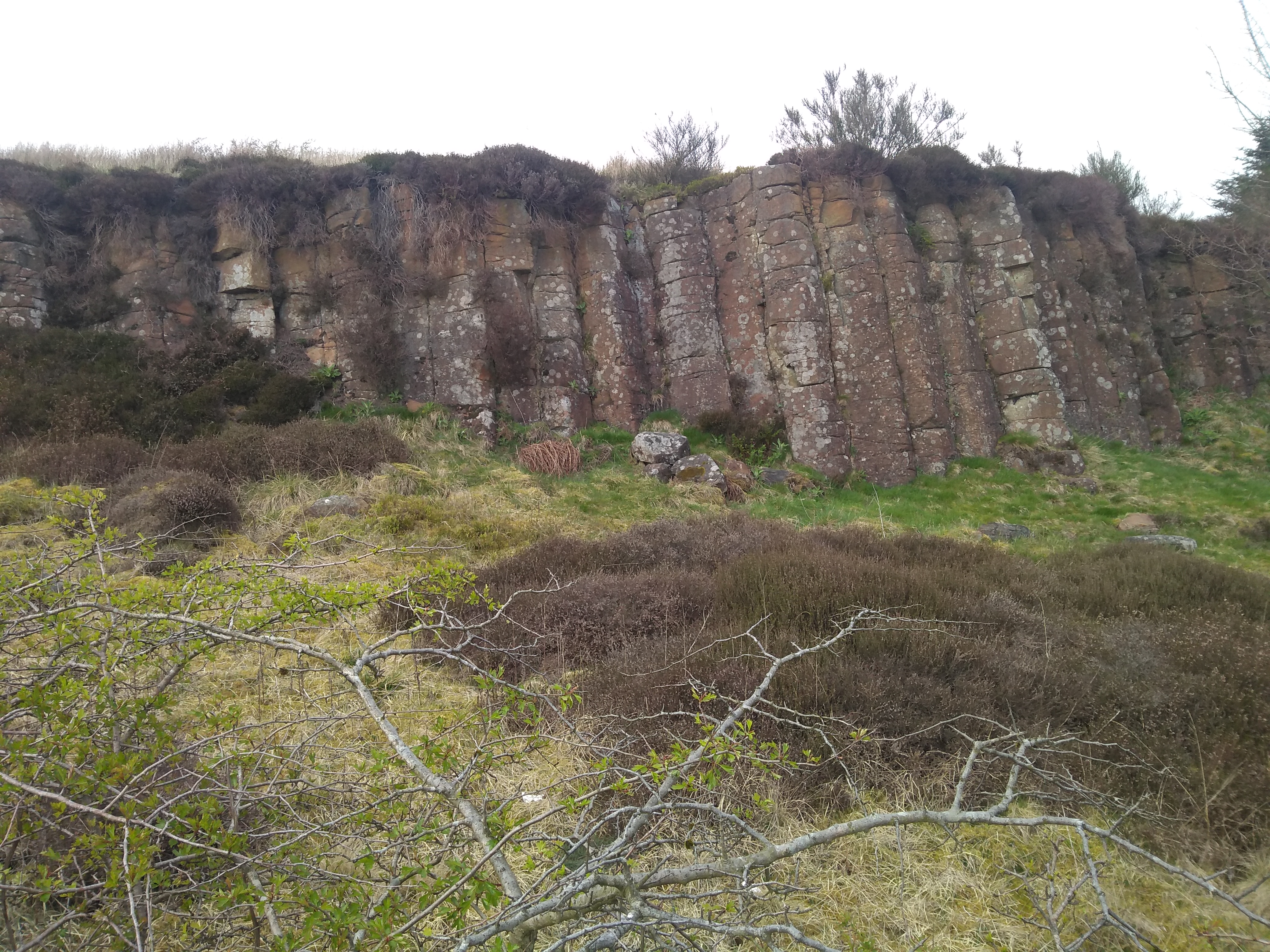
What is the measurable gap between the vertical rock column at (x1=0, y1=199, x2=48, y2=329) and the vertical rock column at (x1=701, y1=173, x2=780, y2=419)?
1183cm

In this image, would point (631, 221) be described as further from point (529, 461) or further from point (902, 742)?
point (902, 742)

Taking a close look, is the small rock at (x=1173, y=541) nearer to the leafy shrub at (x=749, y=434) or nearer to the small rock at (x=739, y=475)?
the small rock at (x=739, y=475)

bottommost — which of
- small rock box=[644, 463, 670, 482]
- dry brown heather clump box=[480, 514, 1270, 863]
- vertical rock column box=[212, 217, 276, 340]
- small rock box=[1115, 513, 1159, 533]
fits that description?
small rock box=[1115, 513, 1159, 533]

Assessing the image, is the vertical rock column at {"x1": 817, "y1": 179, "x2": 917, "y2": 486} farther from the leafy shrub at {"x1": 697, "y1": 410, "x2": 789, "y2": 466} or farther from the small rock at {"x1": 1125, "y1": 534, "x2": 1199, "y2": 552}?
the small rock at {"x1": 1125, "y1": 534, "x2": 1199, "y2": 552}

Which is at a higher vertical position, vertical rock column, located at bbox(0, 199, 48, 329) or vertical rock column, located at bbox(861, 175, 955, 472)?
vertical rock column, located at bbox(0, 199, 48, 329)

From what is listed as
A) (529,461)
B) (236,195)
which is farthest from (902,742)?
(236,195)

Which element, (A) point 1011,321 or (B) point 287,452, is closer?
(B) point 287,452

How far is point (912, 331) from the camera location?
43.7 feet

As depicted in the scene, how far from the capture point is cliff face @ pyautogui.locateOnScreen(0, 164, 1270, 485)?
12664 mm

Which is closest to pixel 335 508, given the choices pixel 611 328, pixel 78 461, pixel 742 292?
pixel 78 461

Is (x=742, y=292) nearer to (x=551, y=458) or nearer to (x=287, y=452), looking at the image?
(x=551, y=458)

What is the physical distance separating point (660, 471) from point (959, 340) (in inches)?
268

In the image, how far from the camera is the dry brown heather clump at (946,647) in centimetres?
346

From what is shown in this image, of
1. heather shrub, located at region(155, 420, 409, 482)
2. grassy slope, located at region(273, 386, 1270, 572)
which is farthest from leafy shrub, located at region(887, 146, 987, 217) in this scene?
heather shrub, located at region(155, 420, 409, 482)
